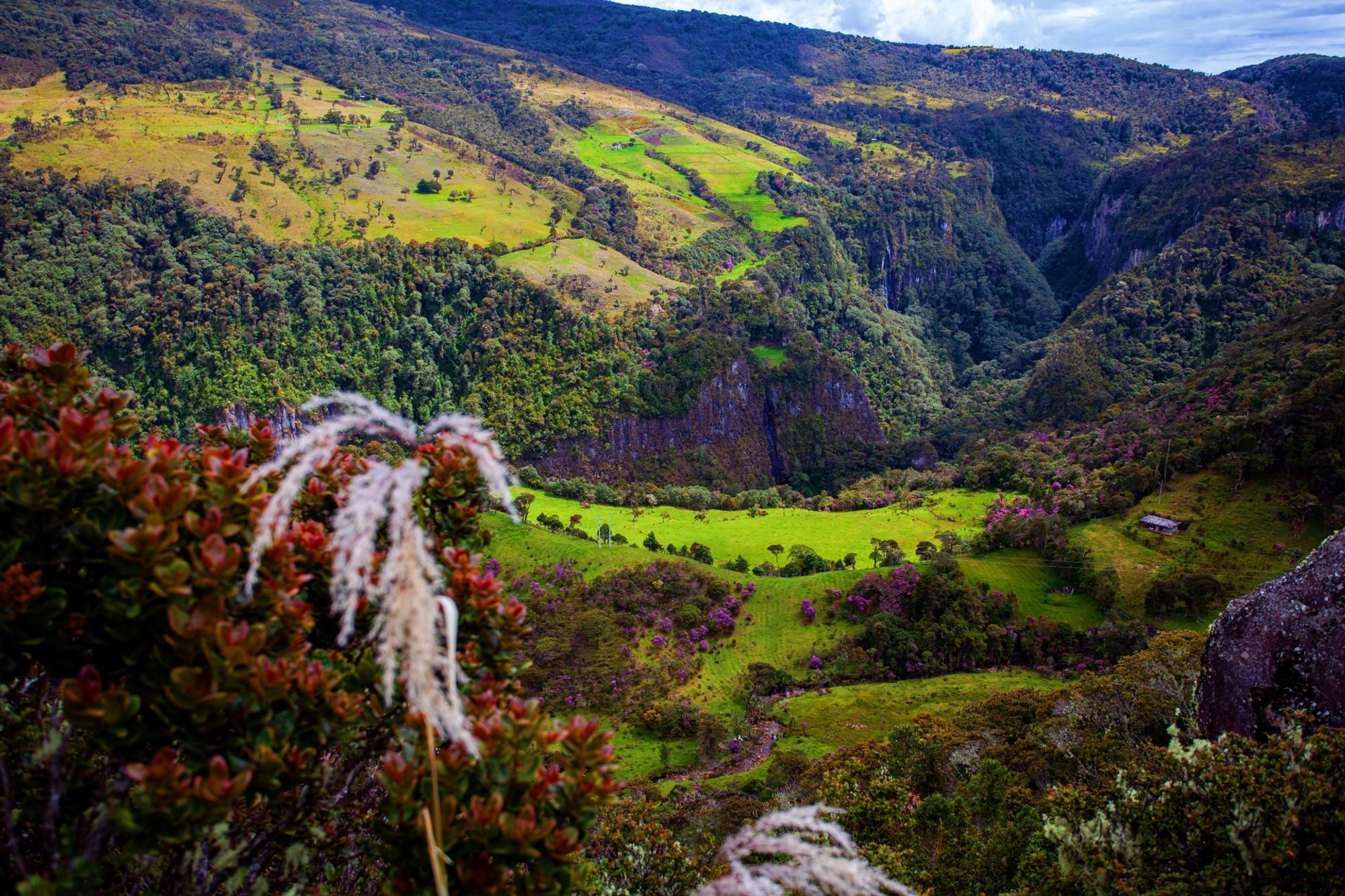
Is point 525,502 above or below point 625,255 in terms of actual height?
below

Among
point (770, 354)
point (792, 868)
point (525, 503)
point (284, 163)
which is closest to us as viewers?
point (792, 868)

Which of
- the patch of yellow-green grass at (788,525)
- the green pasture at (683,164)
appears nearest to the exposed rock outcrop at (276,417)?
the patch of yellow-green grass at (788,525)

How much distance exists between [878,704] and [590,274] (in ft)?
269

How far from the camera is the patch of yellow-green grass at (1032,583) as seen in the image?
51.9 m

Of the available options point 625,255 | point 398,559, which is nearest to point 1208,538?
point 398,559

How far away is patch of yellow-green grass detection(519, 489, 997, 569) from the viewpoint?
68438 millimetres

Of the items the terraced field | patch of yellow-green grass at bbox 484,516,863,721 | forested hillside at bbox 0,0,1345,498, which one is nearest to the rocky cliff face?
forested hillside at bbox 0,0,1345,498

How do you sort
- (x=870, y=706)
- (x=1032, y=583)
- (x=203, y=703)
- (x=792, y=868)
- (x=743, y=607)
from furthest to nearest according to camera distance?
1. (x=743, y=607)
2. (x=1032, y=583)
3. (x=870, y=706)
4. (x=203, y=703)
5. (x=792, y=868)

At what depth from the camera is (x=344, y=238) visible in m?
106

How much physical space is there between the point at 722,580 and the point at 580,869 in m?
53.7

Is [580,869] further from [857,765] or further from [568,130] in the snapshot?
[568,130]

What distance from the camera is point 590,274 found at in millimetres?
112625

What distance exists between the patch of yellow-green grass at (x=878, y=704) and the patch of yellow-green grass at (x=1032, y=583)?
5.35 m

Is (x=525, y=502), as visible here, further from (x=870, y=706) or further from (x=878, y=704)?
(x=878, y=704)
